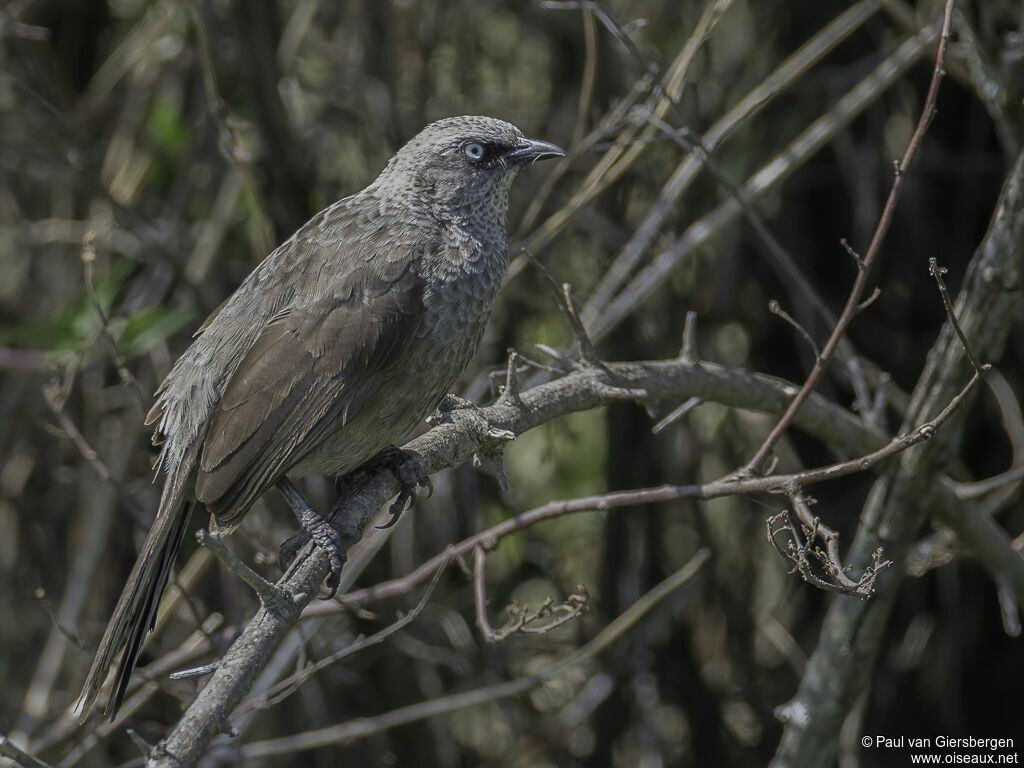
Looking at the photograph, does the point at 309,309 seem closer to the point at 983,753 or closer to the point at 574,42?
the point at 574,42

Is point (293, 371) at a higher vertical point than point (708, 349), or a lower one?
higher

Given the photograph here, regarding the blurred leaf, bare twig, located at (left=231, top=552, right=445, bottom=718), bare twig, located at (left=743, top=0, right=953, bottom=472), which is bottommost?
bare twig, located at (left=231, top=552, right=445, bottom=718)

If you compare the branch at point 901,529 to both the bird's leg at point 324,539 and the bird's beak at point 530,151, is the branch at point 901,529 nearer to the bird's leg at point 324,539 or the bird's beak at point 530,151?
the bird's beak at point 530,151

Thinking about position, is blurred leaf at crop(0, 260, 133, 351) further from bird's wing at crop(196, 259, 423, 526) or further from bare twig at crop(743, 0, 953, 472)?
bare twig at crop(743, 0, 953, 472)

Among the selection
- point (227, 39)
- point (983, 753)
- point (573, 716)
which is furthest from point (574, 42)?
point (983, 753)

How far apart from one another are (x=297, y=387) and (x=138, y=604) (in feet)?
2.49

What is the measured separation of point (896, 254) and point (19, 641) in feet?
14.5

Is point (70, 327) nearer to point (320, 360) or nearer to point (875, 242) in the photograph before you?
point (320, 360)

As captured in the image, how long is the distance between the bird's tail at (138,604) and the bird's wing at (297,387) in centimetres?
16

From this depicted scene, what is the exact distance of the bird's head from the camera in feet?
11.8

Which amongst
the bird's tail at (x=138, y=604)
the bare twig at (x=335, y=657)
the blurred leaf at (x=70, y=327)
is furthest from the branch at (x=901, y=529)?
the blurred leaf at (x=70, y=327)

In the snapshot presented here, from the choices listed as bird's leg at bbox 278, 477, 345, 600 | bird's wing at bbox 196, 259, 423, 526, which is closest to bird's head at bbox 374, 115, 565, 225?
bird's wing at bbox 196, 259, 423, 526

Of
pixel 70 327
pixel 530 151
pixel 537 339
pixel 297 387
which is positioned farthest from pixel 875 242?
pixel 70 327

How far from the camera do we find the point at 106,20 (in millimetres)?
5543
